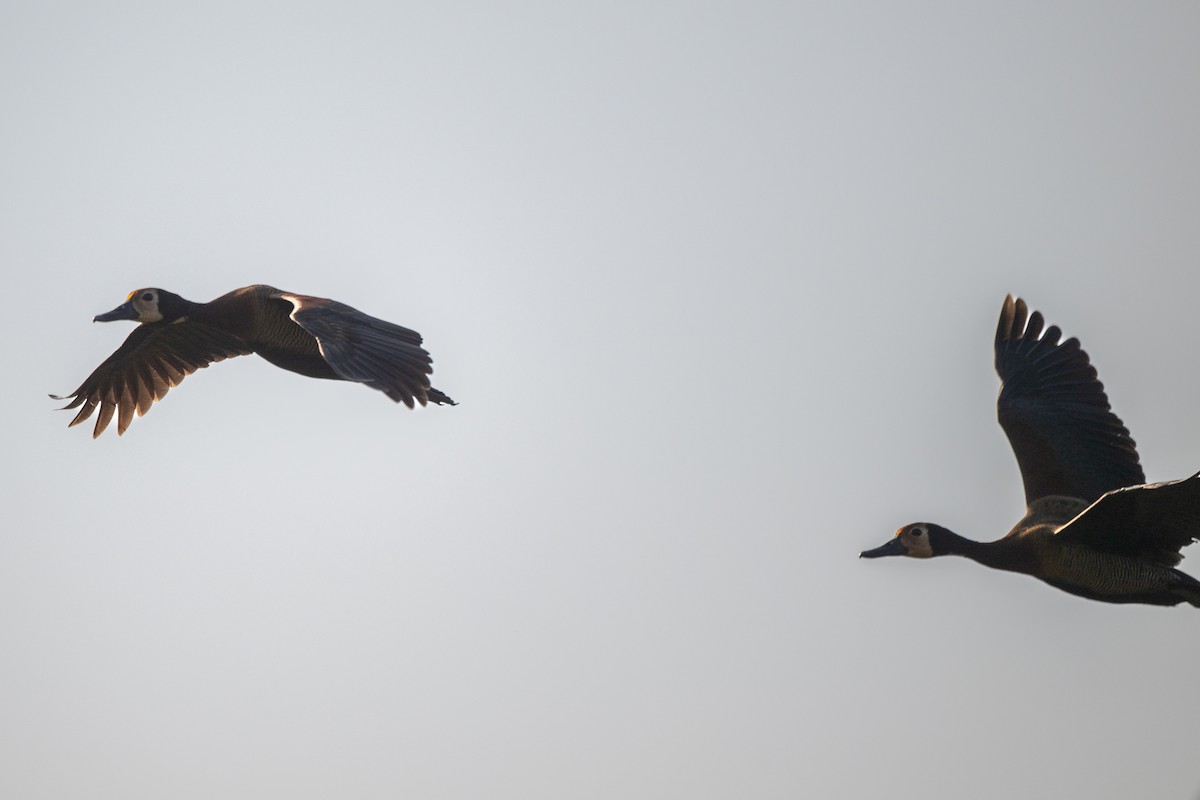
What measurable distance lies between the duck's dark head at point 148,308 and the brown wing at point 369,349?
2452 millimetres

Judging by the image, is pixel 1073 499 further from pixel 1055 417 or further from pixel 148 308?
pixel 148 308

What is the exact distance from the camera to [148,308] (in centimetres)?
1778

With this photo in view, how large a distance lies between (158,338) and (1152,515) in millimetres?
11486

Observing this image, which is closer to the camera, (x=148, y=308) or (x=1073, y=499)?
(x=1073, y=499)

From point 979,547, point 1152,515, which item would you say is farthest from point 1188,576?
point 979,547

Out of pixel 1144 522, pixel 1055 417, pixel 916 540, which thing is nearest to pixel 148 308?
pixel 916 540

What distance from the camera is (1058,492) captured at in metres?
16.9

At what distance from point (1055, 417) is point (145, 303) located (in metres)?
10.5

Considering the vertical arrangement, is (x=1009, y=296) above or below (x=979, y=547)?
above

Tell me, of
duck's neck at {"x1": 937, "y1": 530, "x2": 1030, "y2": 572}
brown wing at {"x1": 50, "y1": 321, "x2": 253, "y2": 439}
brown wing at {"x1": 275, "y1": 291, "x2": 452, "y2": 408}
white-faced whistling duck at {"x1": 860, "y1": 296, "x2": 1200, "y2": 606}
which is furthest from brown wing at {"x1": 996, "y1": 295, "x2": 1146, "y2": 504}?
brown wing at {"x1": 50, "y1": 321, "x2": 253, "y2": 439}

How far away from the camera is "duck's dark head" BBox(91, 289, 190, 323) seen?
1777 centimetres

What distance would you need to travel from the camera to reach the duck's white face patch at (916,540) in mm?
16812

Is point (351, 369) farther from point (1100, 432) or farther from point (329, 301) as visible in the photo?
point (1100, 432)

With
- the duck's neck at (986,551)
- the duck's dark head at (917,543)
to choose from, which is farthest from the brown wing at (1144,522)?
the duck's dark head at (917,543)
